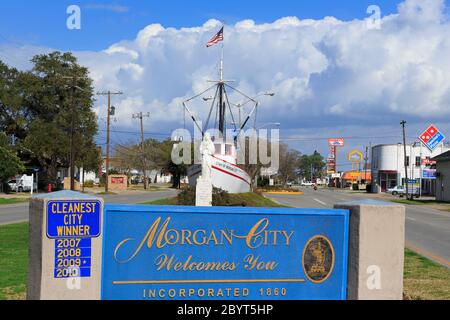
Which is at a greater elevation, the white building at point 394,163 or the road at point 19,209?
the white building at point 394,163

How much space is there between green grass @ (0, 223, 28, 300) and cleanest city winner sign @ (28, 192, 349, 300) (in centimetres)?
232

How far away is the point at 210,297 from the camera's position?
286 inches

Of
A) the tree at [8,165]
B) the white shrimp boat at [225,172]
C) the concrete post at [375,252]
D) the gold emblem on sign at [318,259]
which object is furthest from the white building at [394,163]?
the gold emblem on sign at [318,259]

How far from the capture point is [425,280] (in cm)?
1140

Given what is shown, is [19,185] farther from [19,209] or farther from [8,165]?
[19,209]

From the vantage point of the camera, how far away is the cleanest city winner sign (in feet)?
22.0

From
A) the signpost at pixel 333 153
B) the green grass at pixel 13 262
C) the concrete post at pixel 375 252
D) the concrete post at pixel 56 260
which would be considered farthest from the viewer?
the signpost at pixel 333 153

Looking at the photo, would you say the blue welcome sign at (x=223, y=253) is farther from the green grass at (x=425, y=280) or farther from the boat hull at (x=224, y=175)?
the boat hull at (x=224, y=175)

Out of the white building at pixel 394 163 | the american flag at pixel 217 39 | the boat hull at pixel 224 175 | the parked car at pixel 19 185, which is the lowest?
the parked car at pixel 19 185

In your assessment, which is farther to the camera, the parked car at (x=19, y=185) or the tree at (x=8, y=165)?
the parked car at (x=19, y=185)

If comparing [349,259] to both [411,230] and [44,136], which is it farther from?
[44,136]

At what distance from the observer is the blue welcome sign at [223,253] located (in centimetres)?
704

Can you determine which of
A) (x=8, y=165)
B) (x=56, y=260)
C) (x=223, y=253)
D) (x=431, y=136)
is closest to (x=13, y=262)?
(x=56, y=260)

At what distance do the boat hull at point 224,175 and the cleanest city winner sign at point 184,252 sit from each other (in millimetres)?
26831
